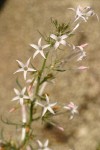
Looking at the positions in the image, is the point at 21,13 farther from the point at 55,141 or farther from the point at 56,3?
the point at 55,141

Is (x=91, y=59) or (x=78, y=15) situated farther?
(x=91, y=59)

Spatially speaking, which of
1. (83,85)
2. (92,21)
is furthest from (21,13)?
(83,85)

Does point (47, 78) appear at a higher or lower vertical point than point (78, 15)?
lower

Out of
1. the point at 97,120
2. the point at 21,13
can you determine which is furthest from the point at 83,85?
the point at 21,13

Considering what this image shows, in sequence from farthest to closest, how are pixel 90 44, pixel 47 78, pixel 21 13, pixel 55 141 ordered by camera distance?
1. pixel 21 13
2. pixel 90 44
3. pixel 55 141
4. pixel 47 78

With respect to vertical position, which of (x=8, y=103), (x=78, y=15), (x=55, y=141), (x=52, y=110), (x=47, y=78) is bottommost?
(x=55, y=141)

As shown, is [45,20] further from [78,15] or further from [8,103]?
[78,15]

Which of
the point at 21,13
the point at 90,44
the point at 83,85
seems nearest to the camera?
the point at 83,85
